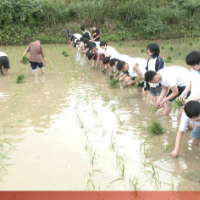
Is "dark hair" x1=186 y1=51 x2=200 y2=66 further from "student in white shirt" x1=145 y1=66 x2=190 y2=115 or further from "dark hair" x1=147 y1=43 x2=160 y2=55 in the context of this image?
"dark hair" x1=147 y1=43 x2=160 y2=55

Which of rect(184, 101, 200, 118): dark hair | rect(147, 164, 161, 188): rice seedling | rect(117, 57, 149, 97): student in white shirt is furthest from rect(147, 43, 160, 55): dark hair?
rect(147, 164, 161, 188): rice seedling

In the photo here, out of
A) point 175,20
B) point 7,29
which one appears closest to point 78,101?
point 7,29

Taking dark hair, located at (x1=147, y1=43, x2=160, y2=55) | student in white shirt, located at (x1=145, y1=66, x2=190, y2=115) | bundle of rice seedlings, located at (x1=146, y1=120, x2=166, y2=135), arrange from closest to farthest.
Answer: bundle of rice seedlings, located at (x1=146, y1=120, x2=166, y2=135)
student in white shirt, located at (x1=145, y1=66, x2=190, y2=115)
dark hair, located at (x1=147, y1=43, x2=160, y2=55)

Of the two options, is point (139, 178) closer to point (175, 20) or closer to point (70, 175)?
point (70, 175)

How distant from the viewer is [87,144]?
3.34 m

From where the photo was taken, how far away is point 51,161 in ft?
9.59

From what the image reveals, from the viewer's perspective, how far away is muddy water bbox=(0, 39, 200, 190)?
2.55m

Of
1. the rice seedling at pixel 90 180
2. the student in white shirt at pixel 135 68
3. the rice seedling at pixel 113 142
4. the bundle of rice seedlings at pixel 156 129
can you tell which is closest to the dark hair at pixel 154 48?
the student in white shirt at pixel 135 68

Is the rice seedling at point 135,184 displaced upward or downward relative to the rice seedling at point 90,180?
upward

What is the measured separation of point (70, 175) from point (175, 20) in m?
19.8

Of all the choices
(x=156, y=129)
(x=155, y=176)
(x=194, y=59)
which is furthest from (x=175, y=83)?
(x=155, y=176)

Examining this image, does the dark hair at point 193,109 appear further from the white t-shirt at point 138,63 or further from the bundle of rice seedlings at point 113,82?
the bundle of rice seedlings at point 113,82

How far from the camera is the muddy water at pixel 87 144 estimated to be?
8.36 feet

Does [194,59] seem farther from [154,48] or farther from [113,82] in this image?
[113,82]
